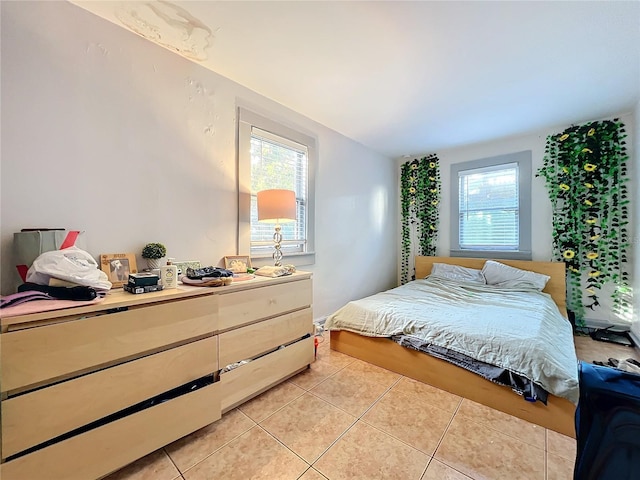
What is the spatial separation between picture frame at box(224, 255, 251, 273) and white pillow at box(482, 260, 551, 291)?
3.04 metres

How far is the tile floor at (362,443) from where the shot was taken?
3.99 ft

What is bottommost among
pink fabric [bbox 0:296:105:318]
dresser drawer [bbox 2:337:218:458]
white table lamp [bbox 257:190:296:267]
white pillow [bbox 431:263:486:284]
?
dresser drawer [bbox 2:337:218:458]

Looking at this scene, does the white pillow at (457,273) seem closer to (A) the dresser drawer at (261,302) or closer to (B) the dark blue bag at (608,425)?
(A) the dresser drawer at (261,302)

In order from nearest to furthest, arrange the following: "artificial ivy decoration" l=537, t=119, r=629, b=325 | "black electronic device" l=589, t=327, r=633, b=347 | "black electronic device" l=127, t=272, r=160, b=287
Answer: "black electronic device" l=127, t=272, r=160, b=287 → "black electronic device" l=589, t=327, r=633, b=347 → "artificial ivy decoration" l=537, t=119, r=629, b=325

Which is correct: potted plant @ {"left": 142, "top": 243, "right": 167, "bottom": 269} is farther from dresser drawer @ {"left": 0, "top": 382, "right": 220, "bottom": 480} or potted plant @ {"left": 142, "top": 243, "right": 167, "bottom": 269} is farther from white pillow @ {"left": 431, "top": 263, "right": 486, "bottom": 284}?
white pillow @ {"left": 431, "top": 263, "right": 486, "bottom": 284}

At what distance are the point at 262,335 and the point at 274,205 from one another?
38.5 inches

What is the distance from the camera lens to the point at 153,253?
1624 mm

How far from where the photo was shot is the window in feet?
11.1

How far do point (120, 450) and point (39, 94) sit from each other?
1832 mm

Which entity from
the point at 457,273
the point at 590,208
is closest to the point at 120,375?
the point at 457,273

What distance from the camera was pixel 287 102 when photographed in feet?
8.21

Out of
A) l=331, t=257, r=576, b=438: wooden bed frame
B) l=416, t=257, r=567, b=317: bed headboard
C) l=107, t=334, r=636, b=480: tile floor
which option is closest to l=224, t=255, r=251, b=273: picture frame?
l=107, t=334, r=636, b=480: tile floor

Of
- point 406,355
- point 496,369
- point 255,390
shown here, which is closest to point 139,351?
point 255,390

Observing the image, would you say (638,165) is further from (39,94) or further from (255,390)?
(39,94)
